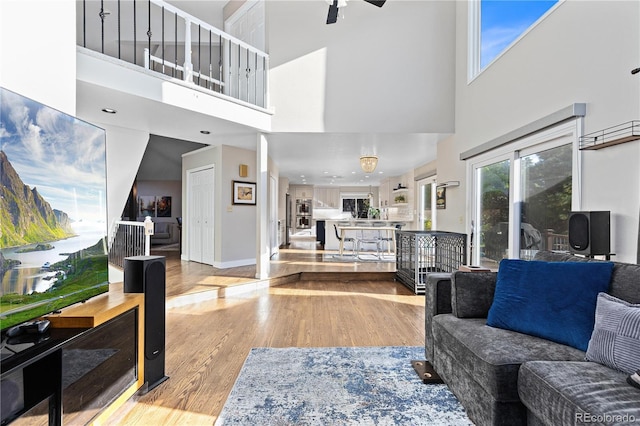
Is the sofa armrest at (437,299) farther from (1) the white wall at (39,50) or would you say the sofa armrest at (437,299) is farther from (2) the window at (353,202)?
(2) the window at (353,202)

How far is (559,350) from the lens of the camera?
65.8 inches

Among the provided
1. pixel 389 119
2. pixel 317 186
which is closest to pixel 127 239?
pixel 389 119

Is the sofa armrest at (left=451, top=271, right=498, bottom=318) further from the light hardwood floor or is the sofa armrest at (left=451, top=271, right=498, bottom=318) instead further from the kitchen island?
the kitchen island

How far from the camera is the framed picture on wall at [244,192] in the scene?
6.63 meters

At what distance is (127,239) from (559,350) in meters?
5.58

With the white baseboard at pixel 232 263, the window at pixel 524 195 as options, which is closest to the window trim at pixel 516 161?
the window at pixel 524 195

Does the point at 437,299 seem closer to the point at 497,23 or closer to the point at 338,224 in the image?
the point at 497,23

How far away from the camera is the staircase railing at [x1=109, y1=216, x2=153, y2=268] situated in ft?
16.3

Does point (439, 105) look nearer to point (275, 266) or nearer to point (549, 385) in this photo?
point (275, 266)

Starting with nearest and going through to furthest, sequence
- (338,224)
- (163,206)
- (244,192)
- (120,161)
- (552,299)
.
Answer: (552,299), (120,161), (244,192), (338,224), (163,206)

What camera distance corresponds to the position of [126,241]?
5262 millimetres

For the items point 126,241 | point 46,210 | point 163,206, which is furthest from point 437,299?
point 163,206

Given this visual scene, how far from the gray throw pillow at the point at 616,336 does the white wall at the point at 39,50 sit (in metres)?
3.35

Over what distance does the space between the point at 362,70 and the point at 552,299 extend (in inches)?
179
